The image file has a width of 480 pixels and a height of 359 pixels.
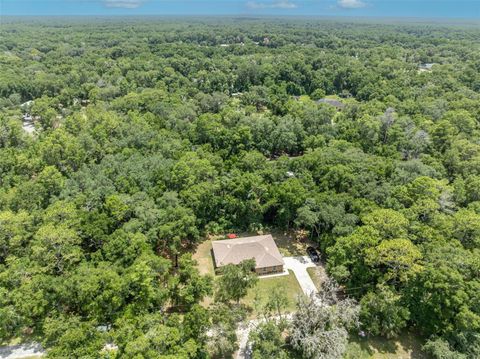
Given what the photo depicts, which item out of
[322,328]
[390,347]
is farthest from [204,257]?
[390,347]

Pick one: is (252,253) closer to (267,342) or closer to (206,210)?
(206,210)

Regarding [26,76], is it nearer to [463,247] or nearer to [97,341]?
[97,341]

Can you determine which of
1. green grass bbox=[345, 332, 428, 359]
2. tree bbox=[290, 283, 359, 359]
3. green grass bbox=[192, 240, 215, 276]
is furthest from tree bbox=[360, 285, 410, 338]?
green grass bbox=[192, 240, 215, 276]

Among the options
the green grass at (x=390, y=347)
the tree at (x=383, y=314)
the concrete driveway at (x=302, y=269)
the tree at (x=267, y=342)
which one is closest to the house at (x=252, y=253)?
the concrete driveway at (x=302, y=269)

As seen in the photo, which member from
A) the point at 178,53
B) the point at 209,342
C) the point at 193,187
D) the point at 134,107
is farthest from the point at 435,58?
the point at 209,342

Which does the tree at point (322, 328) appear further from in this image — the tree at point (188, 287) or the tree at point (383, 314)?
the tree at point (188, 287)

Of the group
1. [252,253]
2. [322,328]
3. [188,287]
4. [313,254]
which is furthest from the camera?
[313,254]
